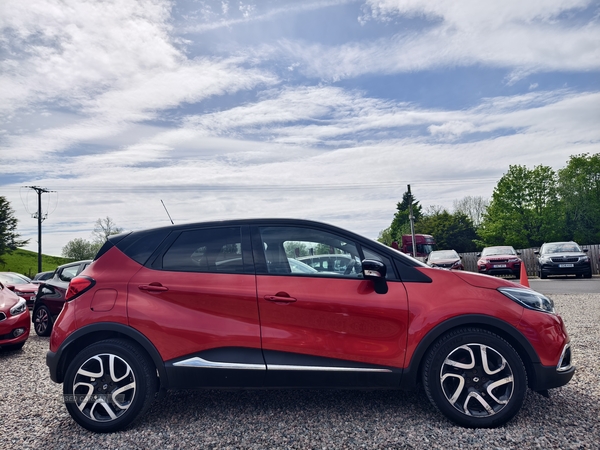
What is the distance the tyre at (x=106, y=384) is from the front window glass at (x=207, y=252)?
0.78 meters

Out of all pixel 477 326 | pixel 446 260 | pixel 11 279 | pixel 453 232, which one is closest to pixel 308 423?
pixel 477 326

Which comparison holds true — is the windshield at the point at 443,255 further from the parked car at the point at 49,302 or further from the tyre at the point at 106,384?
the tyre at the point at 106,384

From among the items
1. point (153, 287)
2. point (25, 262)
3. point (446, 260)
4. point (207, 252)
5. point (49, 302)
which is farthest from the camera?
point (25, 262)

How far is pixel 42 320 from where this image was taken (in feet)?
33.2

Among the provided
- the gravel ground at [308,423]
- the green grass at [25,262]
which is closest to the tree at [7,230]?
the green grass at [25,262]

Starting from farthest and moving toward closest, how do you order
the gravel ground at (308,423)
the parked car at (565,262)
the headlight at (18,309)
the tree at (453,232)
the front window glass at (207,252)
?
the tree at (453,232)
the parked car at (565,262)
the headlight at (18,309)
the front window glass at (207,252)
the gravel ground at (308,423)

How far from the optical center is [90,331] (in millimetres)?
4016

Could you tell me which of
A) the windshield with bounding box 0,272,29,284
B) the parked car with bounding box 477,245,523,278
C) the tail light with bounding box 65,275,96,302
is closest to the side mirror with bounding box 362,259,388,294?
the tail light with bounding box 65,275,96,302

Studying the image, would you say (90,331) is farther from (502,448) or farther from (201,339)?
(502,448)

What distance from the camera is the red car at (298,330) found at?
3.79 m

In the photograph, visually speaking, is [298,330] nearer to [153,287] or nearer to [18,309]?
[153,287]

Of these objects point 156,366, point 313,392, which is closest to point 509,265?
point 313,392

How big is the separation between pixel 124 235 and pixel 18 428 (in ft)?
5.90

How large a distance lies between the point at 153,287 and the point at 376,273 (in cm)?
177
